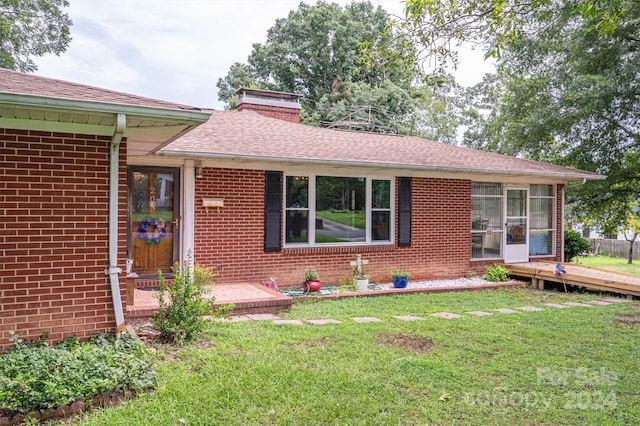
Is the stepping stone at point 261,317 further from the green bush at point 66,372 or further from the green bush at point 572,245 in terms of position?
the green bush at point 572,245

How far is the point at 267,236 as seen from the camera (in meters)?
8.76

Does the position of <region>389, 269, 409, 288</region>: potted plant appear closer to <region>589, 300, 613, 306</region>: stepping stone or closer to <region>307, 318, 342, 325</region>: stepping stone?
<region>307, 318, 342, 325</region>: stepping stone

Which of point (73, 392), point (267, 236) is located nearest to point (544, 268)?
point (267, 236)

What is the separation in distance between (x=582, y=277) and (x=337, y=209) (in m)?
5.31

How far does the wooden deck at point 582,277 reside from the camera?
936 cm

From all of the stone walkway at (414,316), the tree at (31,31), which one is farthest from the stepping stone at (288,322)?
the tree at (31,31)

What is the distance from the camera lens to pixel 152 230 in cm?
827

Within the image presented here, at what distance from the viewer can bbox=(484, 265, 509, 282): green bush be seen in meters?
10.7

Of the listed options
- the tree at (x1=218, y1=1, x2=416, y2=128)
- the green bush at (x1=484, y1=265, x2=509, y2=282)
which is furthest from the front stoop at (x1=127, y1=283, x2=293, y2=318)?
the tree at (x1=218, y1=1, x2=416, y2=128)

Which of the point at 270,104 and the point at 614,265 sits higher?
the point at 270,104

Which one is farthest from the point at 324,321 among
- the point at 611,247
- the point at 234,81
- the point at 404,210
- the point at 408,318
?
the point at 611,247

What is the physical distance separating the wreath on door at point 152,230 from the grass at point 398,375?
9.65 ft

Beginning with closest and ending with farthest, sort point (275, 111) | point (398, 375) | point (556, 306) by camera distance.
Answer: point (398, 375)
point (556, 306)
point (275, 111)

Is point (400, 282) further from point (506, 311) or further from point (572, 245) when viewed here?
point (572, 245)
